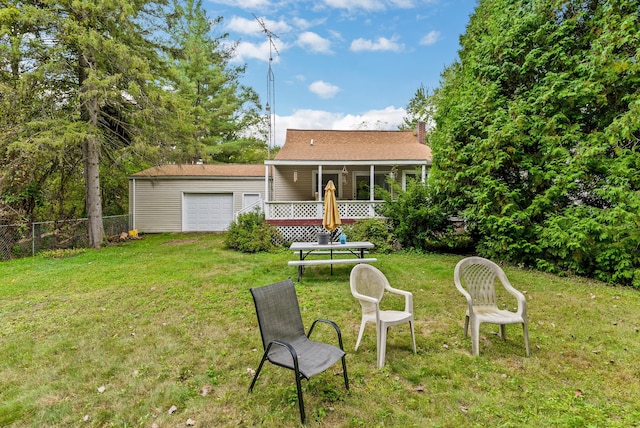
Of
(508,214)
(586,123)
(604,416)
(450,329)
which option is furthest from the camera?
(508,214)

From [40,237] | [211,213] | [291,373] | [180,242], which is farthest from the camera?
[211,213]

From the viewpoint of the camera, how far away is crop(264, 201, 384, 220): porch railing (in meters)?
11.9

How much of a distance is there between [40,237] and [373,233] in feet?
37.5

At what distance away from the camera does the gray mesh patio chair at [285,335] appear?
2689 mm

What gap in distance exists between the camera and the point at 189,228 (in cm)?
1645

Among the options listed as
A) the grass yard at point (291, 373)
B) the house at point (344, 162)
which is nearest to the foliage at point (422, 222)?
the house at point (344, 162)

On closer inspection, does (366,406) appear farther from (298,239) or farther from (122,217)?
(122,217)

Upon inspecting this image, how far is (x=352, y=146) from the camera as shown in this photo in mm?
16109

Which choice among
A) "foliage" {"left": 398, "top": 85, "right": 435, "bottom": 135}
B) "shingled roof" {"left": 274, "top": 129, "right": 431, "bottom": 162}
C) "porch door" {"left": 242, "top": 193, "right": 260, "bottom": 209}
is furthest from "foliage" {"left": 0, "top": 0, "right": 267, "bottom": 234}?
"foliage" {"left": 398, "top": 85, "right": 435, "bottom": 135}

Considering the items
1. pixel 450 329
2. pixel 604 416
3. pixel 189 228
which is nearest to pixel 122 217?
pixel 189 228

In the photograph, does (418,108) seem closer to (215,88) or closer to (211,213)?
(215,88)

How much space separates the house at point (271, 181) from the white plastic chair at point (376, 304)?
36.0ft

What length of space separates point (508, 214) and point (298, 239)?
708 centimetres

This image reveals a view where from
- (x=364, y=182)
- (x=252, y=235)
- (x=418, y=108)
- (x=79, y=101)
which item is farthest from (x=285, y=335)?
(x=418, y=108)
